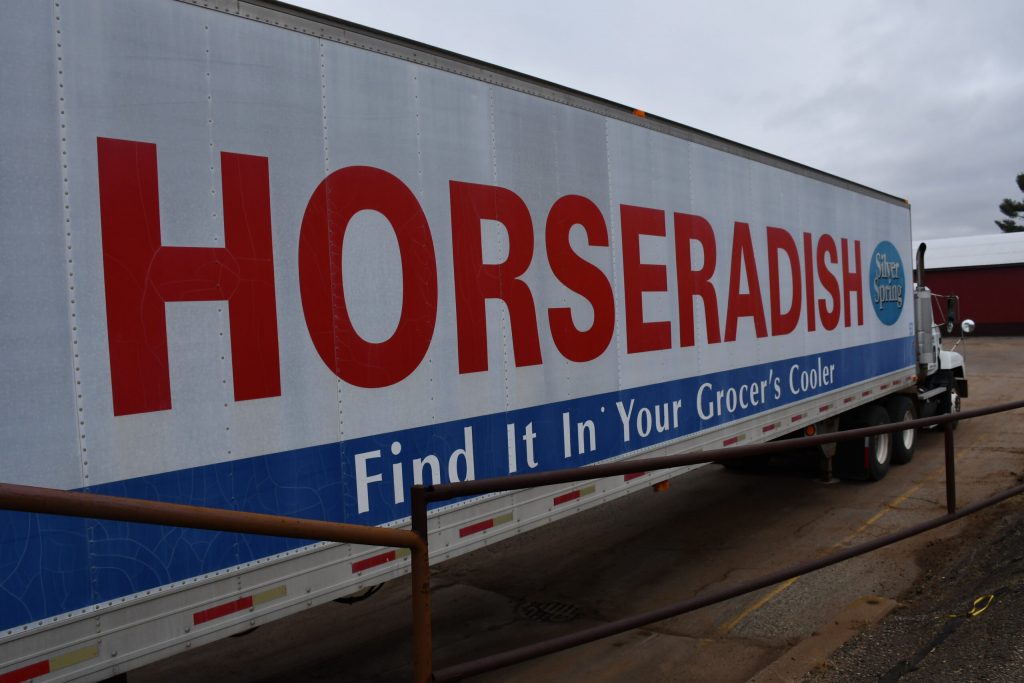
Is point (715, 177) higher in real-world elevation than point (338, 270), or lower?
higher

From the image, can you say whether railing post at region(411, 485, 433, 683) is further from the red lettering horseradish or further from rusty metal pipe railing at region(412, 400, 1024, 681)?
the red lettering horseradish

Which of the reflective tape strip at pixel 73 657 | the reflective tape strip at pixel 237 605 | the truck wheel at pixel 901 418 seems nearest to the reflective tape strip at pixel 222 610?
the reflective tape strip at pixel 237 605

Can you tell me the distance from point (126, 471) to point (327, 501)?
0.93 meters

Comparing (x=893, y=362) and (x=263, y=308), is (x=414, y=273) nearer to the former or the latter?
(x=263, y=308)

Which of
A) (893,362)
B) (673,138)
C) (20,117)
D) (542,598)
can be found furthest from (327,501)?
(893,362)

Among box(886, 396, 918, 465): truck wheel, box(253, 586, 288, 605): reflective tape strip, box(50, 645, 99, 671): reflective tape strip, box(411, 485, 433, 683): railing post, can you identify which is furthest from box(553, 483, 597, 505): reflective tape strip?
box(886, 396, 918, 465): truck wheel

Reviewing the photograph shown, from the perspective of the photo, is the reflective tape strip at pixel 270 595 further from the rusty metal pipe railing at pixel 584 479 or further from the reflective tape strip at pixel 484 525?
the reflective tape strip at pixel 484 525

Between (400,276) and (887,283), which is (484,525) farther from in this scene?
(887,283)

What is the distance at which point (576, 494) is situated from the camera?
514 centimetres

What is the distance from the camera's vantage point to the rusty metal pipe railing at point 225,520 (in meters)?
1.92

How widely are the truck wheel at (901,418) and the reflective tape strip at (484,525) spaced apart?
8.11 m

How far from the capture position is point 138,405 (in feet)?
10.1

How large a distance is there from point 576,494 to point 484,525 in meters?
0.86

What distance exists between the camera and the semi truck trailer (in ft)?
9.36
